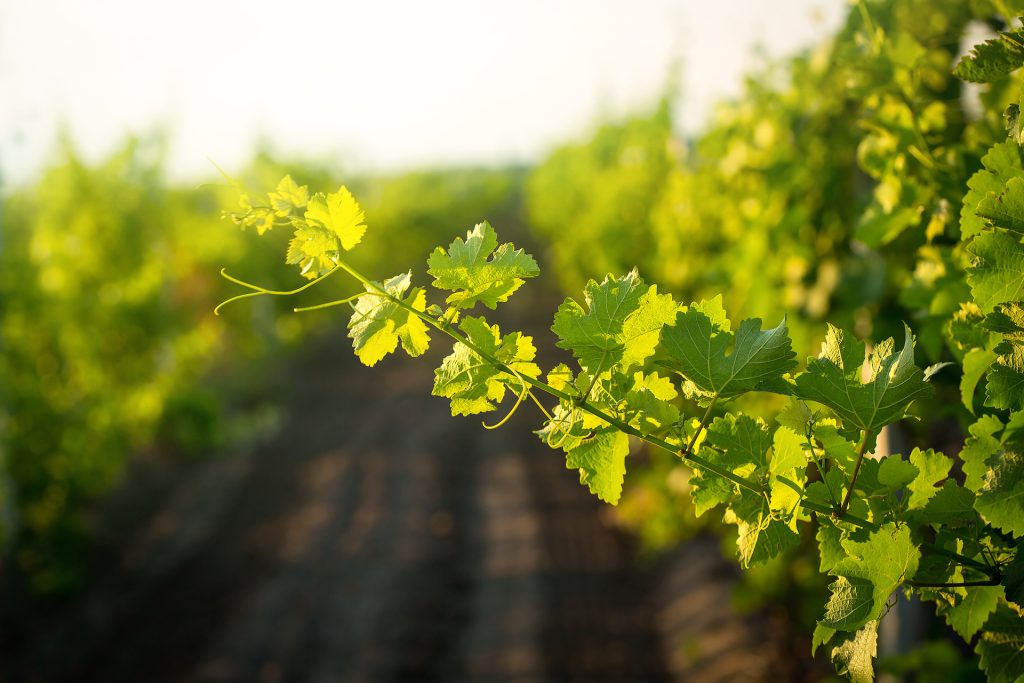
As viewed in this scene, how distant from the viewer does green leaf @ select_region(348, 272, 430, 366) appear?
3.17 feet

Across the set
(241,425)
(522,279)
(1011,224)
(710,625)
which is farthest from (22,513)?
(1011,224)

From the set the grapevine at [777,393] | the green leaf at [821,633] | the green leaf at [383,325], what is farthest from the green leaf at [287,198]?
the green leaf at [821,633]

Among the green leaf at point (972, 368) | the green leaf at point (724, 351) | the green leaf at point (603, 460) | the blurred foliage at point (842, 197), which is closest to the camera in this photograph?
the green leaf at point (724, 351)

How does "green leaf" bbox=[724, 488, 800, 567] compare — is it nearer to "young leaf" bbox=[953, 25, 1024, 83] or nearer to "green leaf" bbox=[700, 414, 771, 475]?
"green leaf" bbox=[700, 414, 771, 475]

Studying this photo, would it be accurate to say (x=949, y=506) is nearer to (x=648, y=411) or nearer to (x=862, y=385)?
(x=862, y=385)

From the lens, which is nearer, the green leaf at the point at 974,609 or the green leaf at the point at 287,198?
the green leaf at the point at 287,198

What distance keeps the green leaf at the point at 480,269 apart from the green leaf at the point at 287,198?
0.55ft

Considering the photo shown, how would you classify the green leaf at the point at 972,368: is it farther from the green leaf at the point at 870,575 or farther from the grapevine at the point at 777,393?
the green leaf at the point at 870,575

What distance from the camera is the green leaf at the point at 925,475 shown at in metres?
1.00

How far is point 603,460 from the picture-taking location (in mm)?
1012

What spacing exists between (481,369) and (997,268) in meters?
0.64

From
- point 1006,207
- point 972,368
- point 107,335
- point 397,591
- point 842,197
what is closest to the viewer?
point 1006,207

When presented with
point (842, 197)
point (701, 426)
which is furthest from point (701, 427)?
point (842, 197)

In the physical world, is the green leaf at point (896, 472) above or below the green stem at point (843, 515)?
above
